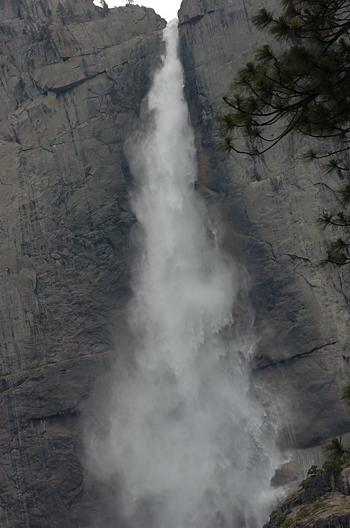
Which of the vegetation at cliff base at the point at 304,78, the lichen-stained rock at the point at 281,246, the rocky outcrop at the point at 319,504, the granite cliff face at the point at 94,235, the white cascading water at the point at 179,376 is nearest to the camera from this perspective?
the vegetation at cliff base at the point at 304,78

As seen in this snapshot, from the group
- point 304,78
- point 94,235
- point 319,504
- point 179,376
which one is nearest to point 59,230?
point 94,235

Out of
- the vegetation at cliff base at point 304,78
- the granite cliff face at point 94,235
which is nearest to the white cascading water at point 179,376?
the granite cliff face at point 94,235

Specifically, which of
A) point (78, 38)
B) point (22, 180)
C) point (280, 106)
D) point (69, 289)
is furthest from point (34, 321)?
point (280, 106)

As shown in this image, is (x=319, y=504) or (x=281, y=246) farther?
(x=281, y=246)

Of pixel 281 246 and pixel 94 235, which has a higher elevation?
pixel 94 235

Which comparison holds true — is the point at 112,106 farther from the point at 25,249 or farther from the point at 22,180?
the point at 25,249

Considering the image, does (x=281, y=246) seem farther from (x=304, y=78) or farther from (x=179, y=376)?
(x=304, y=78)

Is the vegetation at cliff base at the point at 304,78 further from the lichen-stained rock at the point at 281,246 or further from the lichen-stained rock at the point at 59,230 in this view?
the lichen-stained rock at the point at 59,230
